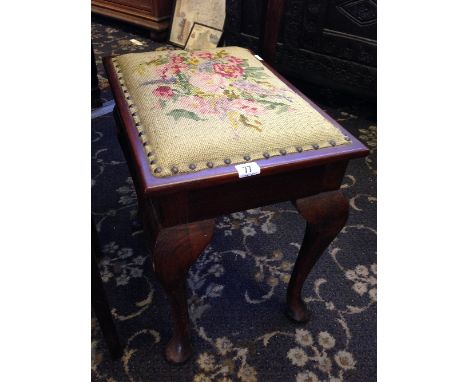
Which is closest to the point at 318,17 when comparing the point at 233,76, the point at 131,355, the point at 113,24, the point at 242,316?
the point at 233,76

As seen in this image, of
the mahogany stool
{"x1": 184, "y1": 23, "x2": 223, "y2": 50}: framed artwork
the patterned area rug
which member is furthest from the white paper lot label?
{"x1": 184, "y1": 23, "x2": 223, "y2": 50}: framed artwork

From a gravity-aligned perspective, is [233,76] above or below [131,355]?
above

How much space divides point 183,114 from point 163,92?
0.11m

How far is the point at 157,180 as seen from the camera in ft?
1.97

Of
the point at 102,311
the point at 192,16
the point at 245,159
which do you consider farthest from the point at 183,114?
the point at 192,16

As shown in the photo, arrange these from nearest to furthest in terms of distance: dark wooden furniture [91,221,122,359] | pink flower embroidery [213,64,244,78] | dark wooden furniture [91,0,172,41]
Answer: dark wooden furniture [91,221,122,359]
pink flower embroidery [213,64,244,78]
dark wooden furniture [91,0,172,41]

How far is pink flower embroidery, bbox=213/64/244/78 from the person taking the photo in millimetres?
875

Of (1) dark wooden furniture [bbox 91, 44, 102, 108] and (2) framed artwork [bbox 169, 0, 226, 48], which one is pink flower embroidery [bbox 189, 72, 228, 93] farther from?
(2) framed artwork [bbox 169, 0, 226, 48]

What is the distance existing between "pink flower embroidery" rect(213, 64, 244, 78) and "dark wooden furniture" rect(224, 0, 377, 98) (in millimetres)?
848

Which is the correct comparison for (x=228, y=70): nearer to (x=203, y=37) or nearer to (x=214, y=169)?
(x=214, y=169)

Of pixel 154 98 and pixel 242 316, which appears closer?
pixel 154 98

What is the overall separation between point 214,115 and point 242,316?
23.7 inches

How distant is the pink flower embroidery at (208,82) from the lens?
31.8 inches

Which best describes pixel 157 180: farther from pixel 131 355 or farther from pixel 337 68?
pixel 337 68
